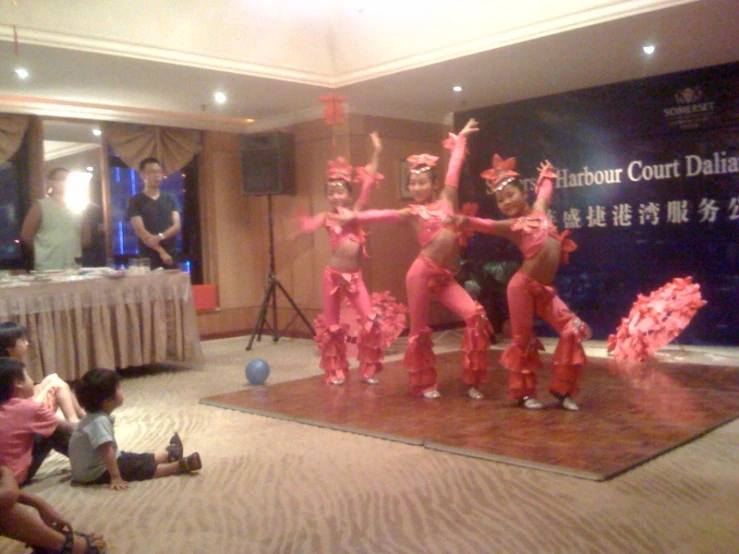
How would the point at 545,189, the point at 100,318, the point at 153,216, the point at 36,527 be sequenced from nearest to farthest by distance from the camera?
the point at 36,527, the point at 545,189, the point at 100,318, the point at 153,216

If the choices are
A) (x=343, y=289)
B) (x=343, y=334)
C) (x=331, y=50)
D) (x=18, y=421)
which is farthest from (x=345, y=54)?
(x=18, y=421)

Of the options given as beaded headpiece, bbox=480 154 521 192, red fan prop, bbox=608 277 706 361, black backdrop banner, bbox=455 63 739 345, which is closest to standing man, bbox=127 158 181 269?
black backdrop banner, bbox=455 63 739 345

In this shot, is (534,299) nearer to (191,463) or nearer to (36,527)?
(191,463)

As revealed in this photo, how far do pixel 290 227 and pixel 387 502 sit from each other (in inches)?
215

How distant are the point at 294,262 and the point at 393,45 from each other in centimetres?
281

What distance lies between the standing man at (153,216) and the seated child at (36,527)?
4771 millimetres

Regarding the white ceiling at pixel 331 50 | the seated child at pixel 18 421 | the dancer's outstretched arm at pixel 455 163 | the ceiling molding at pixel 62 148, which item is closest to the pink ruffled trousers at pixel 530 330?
the dancer's outstretched arm at pixel 455 163

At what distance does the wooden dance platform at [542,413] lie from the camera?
3535 mm

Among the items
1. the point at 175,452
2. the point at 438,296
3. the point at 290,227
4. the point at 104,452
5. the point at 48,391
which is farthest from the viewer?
the point at 290,227

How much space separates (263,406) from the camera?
475cm

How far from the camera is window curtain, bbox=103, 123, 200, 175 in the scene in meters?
7.59

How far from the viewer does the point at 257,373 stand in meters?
5.49

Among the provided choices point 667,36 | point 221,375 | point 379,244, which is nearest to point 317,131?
point 379,244

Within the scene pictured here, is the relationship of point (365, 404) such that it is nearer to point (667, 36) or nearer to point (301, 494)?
point (301, 494)
